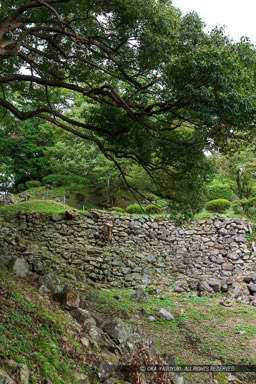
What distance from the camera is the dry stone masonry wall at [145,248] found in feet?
36.4

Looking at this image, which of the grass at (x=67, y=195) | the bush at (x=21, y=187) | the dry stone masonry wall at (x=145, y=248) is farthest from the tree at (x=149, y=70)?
the bush at (x=21, y=187)

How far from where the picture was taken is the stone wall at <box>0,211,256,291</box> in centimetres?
1127

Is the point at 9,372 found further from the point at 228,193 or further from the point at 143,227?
the point at 228,193

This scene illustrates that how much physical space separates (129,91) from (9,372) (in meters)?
7.07

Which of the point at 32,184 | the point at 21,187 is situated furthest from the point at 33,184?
the point at 21,187

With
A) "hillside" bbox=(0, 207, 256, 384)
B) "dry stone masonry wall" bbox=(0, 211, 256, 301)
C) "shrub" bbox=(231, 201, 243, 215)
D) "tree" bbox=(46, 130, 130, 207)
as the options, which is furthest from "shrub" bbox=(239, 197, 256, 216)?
"tree" bbox=(46, 130, 130, 207)

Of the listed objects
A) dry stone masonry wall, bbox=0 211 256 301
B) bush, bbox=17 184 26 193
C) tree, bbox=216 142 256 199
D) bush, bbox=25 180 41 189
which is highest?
tree, bbox=216 142 256 199

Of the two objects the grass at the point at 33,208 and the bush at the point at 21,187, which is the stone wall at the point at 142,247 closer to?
the grass at the point at 33,208

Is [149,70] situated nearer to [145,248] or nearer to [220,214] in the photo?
[145,248]

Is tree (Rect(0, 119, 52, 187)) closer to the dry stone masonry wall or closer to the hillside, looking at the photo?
the dry stone masonry wall

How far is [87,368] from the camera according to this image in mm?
3477

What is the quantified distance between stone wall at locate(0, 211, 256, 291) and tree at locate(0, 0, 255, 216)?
503 centimetres

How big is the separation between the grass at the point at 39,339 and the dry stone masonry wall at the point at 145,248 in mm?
5924

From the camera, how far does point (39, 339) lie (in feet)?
11.0
